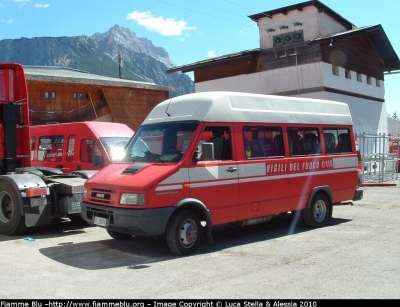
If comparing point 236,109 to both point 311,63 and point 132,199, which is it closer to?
point 132,199

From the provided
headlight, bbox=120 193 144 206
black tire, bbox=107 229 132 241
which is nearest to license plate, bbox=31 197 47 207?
black tire, bbox=107 229 132 241

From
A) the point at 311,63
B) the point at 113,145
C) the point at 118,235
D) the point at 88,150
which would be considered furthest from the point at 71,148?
the point at 311,63

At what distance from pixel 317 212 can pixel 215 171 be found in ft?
10.9

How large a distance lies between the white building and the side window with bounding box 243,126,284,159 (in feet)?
47.9

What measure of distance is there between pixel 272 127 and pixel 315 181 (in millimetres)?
1705

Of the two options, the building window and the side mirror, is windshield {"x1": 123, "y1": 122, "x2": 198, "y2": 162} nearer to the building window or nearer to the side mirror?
the side mirror

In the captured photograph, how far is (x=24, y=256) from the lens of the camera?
24.4ft

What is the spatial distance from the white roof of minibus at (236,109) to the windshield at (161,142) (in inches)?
6.9

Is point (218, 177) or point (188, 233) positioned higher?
point (218, 177)

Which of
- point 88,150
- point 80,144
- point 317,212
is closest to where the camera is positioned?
point 317,212

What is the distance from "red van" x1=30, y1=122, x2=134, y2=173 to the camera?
1205cm

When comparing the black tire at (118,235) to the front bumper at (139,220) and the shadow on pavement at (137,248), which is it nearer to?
the shadow on pavement at (137,248)

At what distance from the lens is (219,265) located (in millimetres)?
6656

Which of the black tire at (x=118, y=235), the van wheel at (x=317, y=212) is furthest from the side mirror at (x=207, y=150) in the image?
the van wheel at (x=317, y=212)
